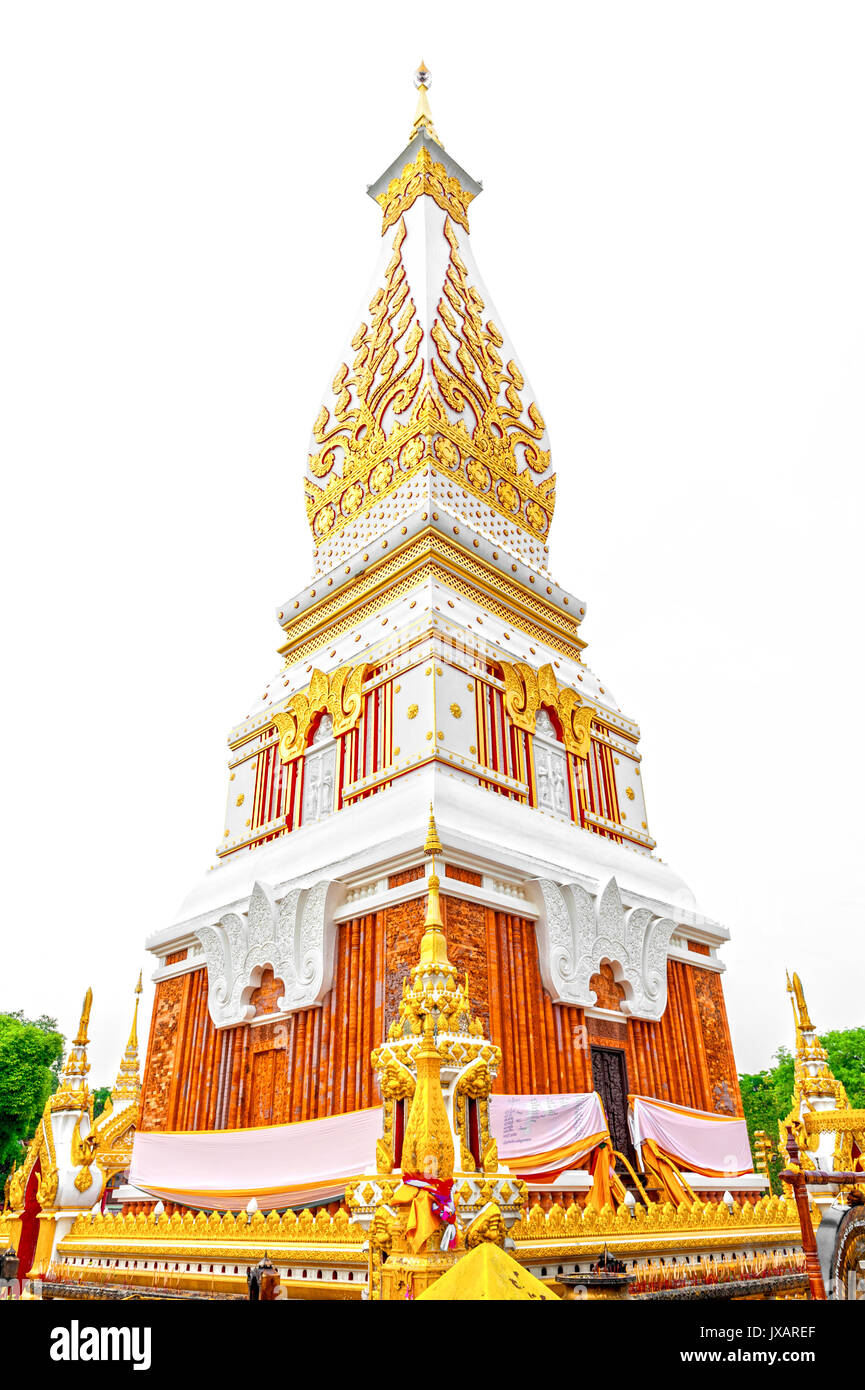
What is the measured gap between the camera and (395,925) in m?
10.3

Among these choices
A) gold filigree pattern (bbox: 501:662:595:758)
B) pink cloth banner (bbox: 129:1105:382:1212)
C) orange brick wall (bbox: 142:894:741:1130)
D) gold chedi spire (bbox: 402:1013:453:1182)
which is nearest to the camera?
gold chedi spire (bbox: 402:1013:453:1182)

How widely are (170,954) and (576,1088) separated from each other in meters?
6.48

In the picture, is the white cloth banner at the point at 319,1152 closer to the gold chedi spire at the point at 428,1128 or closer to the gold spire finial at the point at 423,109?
the gold chedi spire at the point at 428,1128

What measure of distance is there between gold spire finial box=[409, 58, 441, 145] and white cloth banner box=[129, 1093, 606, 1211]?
2080 cm

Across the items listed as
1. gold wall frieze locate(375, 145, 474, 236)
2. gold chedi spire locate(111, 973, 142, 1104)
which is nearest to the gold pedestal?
gold chedi spire locate(111, 973, 142, 1104)

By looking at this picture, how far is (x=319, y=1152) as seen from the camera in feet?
29.0

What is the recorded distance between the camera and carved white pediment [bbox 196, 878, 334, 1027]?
10805 millimetres

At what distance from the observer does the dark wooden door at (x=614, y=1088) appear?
1049 cm

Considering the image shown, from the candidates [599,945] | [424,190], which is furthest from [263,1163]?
[424,190]

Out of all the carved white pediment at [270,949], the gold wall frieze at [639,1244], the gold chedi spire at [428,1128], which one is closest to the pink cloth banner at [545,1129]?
the gold wall frieze at [639,1244]

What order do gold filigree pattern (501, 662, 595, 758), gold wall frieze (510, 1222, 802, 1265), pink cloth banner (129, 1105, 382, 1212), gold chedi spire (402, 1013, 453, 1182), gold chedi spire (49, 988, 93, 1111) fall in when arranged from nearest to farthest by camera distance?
gold chedi spire (402, 1013, 453, 1182) < gold wall frieze (510, 1222, 802, 1265) < pink cloth banner (129, 1105, 382, 1212) < gold chedi spire (49, 988, 93, 1111) < gold filigree pattern (501, 662, 595, 758)

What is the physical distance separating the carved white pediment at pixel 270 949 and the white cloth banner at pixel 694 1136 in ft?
13.2

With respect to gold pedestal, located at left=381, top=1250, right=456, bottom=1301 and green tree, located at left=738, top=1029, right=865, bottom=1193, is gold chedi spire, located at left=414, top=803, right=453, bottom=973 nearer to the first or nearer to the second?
gold pedestal, located at left=381, top=1250, right=456, bottom=1301

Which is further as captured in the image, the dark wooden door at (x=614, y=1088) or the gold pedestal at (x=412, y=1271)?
the dark wooden door at (x=614, y=1088)
